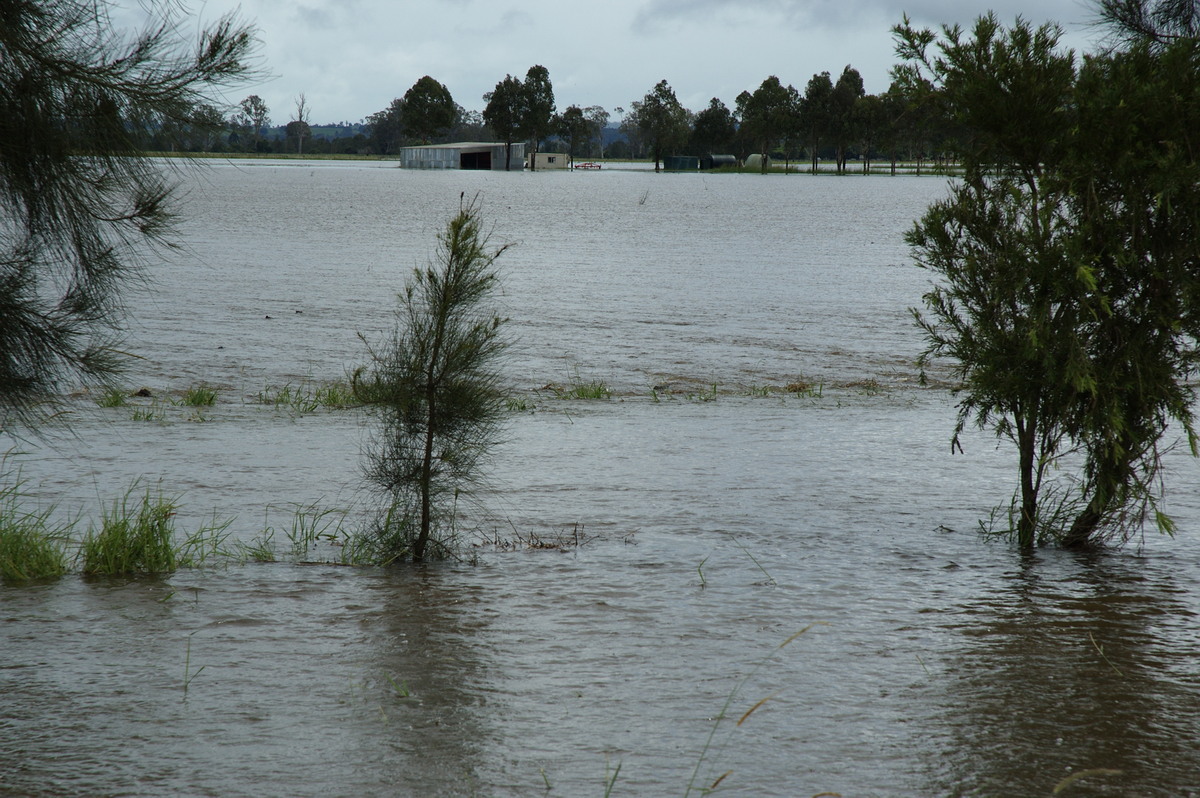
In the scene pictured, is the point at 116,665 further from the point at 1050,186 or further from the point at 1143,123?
the point at 1143,123

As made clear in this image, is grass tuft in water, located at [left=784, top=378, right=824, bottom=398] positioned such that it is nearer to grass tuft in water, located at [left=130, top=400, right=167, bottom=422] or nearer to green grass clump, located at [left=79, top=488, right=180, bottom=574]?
grass tuft in water, located at [left=130, top=400, right=167, bottom=422]

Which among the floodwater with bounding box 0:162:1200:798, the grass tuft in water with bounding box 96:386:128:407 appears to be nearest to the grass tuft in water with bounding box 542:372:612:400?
the floodwater with bounding box 0:162:1200:798

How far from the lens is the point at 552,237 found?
3888 centimetres

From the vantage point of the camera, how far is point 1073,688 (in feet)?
13.8

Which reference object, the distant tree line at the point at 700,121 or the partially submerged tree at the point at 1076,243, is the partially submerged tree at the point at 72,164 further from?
the distant tree line at the point at 700,121

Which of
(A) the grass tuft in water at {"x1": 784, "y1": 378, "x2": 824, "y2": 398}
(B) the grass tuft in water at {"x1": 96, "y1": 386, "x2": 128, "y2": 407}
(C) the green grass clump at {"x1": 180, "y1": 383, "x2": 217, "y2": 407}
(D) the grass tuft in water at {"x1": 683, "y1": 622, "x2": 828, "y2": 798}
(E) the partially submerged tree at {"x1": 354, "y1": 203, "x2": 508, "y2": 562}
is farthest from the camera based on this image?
(A) the grass tuft in water at {"x1": 784, "y1": 378, "x2": 824, "y2": 398}

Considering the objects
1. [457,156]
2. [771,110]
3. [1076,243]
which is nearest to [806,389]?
[1076,243]

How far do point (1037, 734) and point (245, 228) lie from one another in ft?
130

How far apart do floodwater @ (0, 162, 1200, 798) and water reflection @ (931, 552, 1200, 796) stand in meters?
0.01

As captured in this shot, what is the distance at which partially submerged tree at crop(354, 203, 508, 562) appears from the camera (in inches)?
230

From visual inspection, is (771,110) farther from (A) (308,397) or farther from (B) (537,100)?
(A) (308,397)

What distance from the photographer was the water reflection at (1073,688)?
3.52 meters

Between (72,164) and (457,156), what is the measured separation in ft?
527

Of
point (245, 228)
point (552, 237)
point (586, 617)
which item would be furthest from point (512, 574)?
point (245, 228)
